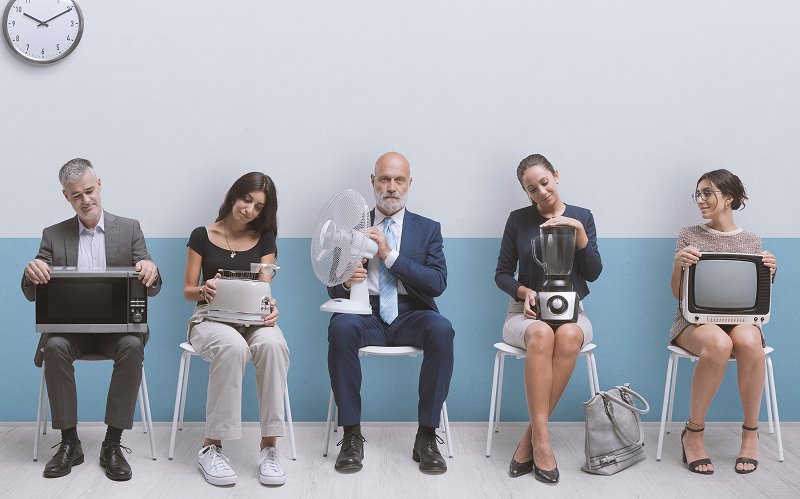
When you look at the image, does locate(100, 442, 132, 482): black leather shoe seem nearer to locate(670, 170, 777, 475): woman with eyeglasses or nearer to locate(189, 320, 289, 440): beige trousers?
locate(189, 320, 289, 440): beige trousers

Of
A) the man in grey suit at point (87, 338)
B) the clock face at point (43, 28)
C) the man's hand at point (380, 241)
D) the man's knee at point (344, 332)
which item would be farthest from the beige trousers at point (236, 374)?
the clock face at point (43, 28)

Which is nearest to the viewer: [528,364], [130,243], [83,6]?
[528,364]

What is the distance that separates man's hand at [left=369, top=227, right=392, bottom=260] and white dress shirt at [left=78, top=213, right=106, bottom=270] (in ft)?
3.77

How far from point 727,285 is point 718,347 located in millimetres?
287

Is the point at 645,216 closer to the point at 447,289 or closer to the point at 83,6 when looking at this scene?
the point at 447,289

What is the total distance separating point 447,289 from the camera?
12.1ft

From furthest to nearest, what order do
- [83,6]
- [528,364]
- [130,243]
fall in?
[83,6]
[130,243]
[528,364]

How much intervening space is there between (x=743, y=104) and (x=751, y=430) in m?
1.60

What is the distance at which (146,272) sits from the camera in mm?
2992

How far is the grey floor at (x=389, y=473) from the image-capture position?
9.21 feet

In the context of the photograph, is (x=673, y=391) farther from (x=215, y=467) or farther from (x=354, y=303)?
(x=215, y=467)

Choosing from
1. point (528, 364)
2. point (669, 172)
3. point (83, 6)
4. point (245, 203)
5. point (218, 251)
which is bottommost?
point (528, 364)

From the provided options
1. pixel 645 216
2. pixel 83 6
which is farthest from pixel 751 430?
pixel 83 6

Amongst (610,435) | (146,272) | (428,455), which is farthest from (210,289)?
(610,435)
